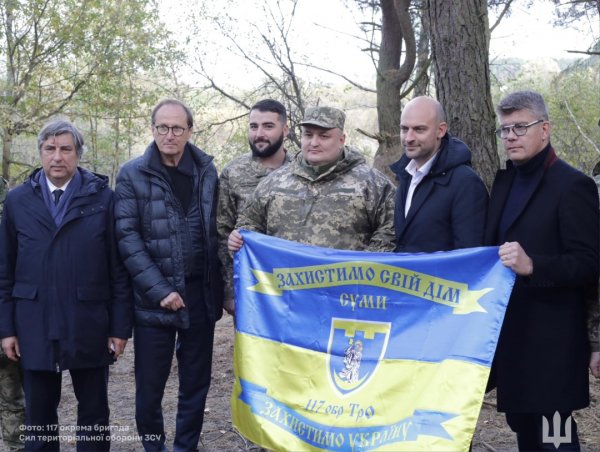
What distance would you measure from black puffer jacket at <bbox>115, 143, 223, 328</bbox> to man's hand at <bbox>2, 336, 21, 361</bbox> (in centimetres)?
79

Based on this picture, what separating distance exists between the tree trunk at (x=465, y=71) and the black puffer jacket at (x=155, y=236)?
2.58m

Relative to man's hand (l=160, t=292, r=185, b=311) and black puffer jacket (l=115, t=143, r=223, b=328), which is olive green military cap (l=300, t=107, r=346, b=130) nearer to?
black puffer jacket (l=115, t=143, r=223, b=328)

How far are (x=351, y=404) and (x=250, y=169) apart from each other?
2212mm

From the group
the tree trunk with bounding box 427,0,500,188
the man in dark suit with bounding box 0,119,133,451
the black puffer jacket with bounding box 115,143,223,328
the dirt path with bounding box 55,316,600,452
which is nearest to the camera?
the man in dark suit with bounding box 0,119,133,451

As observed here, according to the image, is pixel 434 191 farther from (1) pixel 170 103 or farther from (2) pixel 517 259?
(1) pixel 170 103

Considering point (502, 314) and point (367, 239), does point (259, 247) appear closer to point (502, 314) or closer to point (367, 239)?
point (367, 239)

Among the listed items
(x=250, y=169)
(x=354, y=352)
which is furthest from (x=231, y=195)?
(x=354, y=352)

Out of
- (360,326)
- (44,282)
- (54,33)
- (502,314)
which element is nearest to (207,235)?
(44,282)

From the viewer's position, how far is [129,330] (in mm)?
4746

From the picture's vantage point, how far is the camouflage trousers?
5004mm

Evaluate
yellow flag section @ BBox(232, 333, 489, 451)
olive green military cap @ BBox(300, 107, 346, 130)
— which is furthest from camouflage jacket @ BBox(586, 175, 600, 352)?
olive green military cap @ BBox(300, 107, 346, 130)

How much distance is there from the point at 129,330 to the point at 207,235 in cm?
87

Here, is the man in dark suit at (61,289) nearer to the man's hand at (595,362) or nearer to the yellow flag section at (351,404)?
the yellow flag section at (351,404)

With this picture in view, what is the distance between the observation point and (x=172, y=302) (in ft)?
16.0
